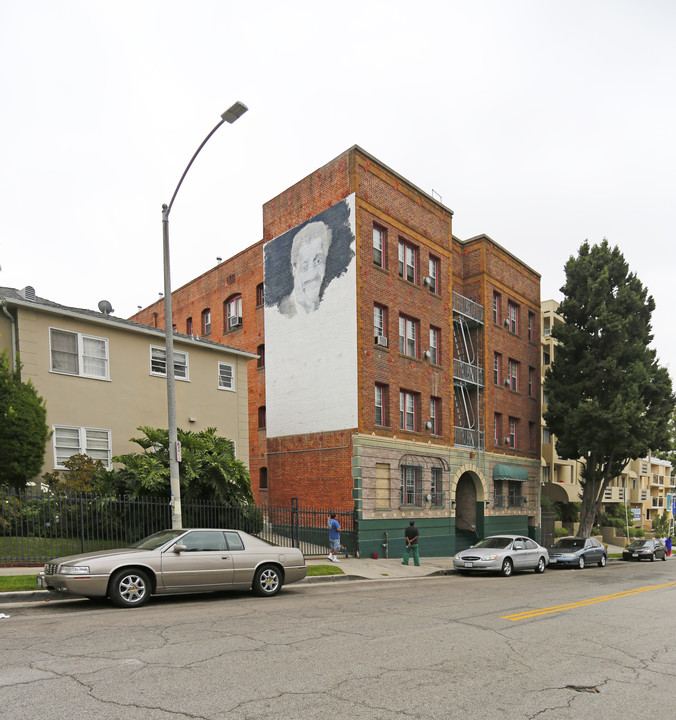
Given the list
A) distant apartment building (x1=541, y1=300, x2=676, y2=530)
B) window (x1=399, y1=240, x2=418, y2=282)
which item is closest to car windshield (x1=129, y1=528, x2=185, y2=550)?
window (x1=399, y1=240, x2=418, y2=282)

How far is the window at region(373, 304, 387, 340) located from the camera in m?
26.2

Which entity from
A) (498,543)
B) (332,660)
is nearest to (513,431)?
(498,543)

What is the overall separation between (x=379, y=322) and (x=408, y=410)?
13.3 ft

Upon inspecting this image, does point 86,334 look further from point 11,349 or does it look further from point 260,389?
point 260,389

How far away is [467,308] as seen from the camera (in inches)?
1298

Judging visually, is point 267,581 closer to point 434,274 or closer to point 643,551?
point 434,274

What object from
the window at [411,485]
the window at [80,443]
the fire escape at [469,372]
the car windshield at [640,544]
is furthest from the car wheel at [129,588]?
the car windshield at [640,544]

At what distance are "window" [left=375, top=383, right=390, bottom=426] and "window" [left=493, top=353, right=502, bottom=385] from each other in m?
10.1

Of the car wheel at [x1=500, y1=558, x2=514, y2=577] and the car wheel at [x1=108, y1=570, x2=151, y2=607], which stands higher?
the car wheel at [x1=108, y1=570, x2=151, y2=607]

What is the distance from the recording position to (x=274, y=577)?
13281 millimetres

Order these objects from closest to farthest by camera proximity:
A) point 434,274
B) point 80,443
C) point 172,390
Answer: point 172,390 < point 80,443 < point 434,274

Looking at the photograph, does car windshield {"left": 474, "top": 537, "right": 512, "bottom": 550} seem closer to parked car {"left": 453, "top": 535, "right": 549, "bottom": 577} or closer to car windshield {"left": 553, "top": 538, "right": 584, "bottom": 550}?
parked car {"left": 453, "top": 535, "right": 549, "bottom": 577}

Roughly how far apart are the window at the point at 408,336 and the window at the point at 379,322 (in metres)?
1.14

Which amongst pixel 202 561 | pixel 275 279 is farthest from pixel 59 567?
pixel 275 279
